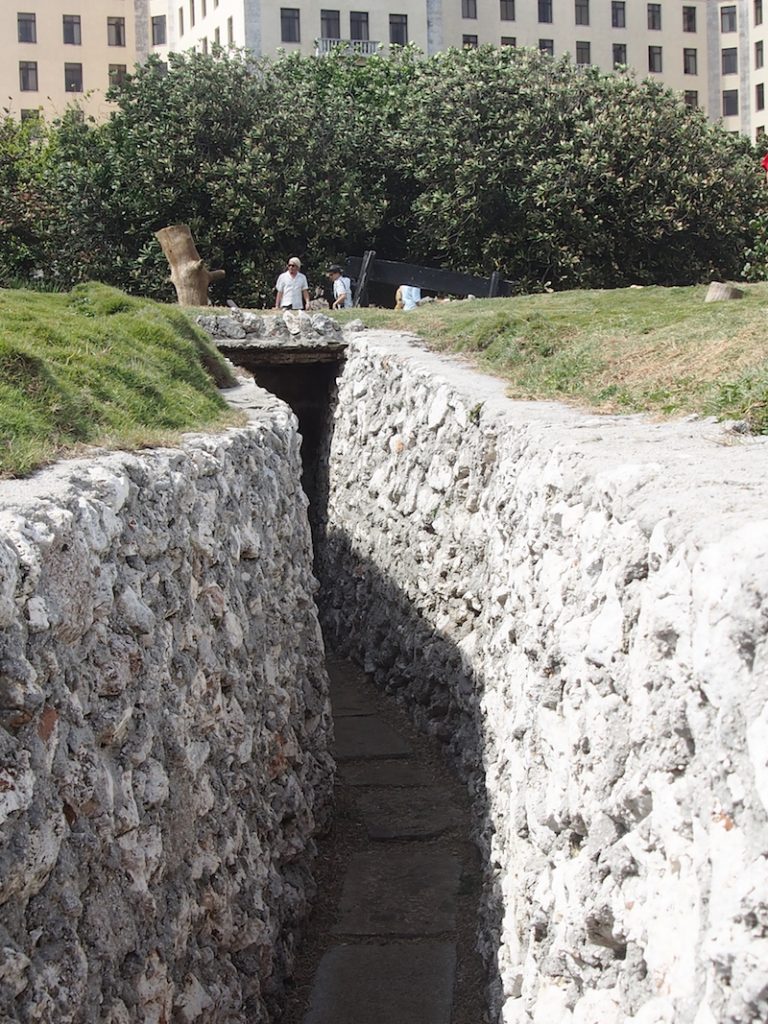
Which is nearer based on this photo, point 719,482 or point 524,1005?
point 719,482

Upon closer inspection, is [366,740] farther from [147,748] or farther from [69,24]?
[69,24]

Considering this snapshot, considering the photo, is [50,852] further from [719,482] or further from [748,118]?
[748,118]

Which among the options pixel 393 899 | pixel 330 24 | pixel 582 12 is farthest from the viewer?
pixel 582 12

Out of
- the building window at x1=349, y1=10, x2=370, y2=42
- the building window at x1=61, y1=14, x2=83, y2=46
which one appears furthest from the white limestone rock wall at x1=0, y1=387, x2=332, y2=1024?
the building window at x1=61, y1=14, x2=83, y2=46

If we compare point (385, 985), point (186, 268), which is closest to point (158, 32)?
point (186, 268)

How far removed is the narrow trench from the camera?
878cm

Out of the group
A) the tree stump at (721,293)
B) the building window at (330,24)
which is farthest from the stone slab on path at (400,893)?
the building window at (330,24)

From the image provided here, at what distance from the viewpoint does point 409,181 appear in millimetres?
29688

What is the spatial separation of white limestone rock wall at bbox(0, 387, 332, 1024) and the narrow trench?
0.45 metres

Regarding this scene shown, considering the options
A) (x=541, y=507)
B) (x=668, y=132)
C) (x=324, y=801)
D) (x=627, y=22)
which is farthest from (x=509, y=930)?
(x=627, y=22)

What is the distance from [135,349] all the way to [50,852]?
287 inches

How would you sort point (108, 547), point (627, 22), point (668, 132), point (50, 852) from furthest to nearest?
point (627, 22) → point (668, 132) → point (108, 547) → point (50, 852)

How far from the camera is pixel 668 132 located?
1102 inches

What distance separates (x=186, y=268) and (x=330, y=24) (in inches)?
1575
